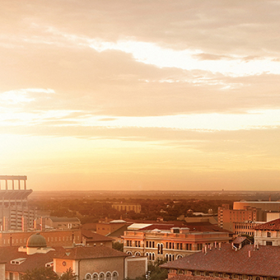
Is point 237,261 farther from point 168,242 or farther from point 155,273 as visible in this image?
point 168,242

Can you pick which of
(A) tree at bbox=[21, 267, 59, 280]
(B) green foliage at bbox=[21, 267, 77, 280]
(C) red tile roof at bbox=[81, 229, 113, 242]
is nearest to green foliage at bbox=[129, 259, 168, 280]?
(B) green foliage at bbox=[21, 267, 77, 280]

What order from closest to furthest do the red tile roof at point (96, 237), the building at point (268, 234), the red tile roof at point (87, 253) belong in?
the red tile roof at point (87, 253), the building at point (268, 234), the red tile roof at point (96, 237)

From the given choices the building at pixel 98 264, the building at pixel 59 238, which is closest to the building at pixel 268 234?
the building at pixel 98 264

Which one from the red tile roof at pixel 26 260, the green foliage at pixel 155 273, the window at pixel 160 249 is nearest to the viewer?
the green foliage at pixel 155 273

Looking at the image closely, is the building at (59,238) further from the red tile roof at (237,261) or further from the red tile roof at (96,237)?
the red tile roof at (237,261)

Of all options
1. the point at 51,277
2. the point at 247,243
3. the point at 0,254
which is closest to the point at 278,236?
the point at 247,243

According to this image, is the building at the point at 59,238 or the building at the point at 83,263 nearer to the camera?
the building at the point at 83,263
